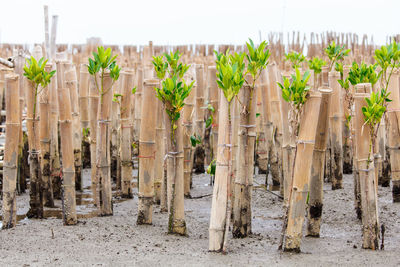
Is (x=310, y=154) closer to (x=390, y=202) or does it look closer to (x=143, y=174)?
(x=143, y=174)

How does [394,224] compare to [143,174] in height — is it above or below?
below

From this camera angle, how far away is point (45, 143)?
4.07 meters

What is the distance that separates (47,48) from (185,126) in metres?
2.77

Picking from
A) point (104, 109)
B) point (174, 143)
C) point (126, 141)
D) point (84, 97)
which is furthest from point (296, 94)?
point (84, 97)

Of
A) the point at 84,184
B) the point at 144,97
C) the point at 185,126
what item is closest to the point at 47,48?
the point at 84,184

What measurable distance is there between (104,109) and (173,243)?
109cm

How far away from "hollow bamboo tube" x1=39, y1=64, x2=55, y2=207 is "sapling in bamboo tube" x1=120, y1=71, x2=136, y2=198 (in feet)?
2.03

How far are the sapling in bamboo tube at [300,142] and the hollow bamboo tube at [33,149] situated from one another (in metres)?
1.74

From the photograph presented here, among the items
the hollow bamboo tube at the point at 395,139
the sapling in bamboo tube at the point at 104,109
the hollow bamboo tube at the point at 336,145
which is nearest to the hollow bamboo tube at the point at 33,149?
the sapling in bamboo tube at the point at 104,109

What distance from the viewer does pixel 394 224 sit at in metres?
3.74

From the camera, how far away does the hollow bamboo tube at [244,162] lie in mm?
3234

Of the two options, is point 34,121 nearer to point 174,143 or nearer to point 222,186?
point 174,143

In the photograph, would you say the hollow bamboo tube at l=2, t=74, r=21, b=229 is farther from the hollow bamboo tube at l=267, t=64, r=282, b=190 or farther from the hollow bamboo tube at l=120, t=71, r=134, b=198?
the hollow bamboo tube at l=267, t=64, r=282, b=190

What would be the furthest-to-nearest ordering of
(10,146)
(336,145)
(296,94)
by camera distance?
(336,145) < (10,146) < (296,94)
